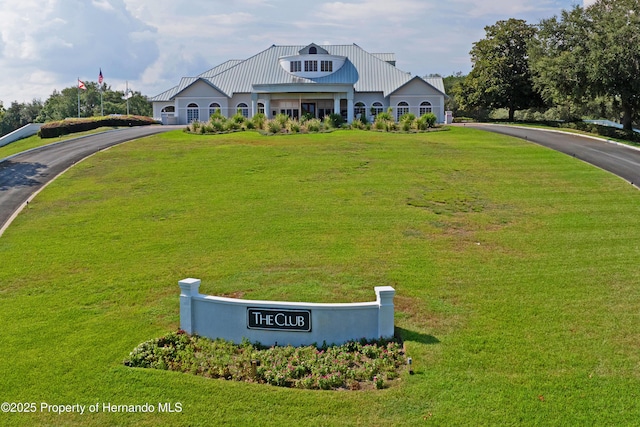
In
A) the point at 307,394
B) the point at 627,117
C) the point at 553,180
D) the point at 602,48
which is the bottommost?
the point at 307,394

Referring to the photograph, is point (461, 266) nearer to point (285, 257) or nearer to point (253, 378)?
point (285, 257)

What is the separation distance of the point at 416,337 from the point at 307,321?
172 cm

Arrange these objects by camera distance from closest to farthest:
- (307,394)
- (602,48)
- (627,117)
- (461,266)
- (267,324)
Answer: (307,394), (267,324), (461,266), (602,48), (627,117)

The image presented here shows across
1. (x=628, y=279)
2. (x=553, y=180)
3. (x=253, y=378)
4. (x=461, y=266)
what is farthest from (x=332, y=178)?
(x=253, y=378)

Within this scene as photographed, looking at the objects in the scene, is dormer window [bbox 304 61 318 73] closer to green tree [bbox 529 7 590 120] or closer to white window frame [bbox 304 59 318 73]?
white window frame [bbox 304 59 318 73]

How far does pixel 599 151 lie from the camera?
2902cm

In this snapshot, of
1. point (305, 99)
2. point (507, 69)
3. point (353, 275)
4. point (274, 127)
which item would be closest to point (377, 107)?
point (305, 99)

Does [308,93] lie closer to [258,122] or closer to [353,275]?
[258,122]

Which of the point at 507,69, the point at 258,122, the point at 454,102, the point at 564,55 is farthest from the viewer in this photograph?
the point at 454,102

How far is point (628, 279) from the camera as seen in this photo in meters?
11.8

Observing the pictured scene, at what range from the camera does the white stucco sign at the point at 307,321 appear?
9117mm

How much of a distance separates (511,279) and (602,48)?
26.2 m

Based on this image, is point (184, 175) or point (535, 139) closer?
point (184, 175)

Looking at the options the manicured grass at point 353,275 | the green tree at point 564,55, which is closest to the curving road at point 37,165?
the manicured grass at point 353,275
